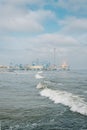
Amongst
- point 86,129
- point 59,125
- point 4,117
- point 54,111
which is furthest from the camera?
Answer: point 54,111

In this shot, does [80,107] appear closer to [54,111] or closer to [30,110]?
[54,111]

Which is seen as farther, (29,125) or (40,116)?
(40,116)

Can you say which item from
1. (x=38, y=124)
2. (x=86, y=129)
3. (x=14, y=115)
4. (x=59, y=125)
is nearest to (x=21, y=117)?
(x=14, y=115)

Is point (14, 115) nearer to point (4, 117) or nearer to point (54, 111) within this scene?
point (4, 117)

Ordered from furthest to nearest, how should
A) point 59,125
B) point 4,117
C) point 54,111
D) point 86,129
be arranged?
point 54,111, point 4,117, point 59,125, point 86,129

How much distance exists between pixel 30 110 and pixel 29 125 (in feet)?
17.9

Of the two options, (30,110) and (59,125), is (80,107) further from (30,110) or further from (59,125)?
(59,125)

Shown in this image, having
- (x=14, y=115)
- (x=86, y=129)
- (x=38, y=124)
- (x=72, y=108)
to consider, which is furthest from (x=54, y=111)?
(x=86, y=129)

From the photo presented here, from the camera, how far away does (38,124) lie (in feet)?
53.6

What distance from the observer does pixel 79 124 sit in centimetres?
1617

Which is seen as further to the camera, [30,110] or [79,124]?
[30,110]

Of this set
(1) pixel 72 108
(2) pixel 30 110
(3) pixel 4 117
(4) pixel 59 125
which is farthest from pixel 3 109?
(4) pixel 59 125

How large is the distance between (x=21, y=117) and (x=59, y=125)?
11.5 ft

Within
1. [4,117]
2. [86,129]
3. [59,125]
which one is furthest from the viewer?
[4,117]
